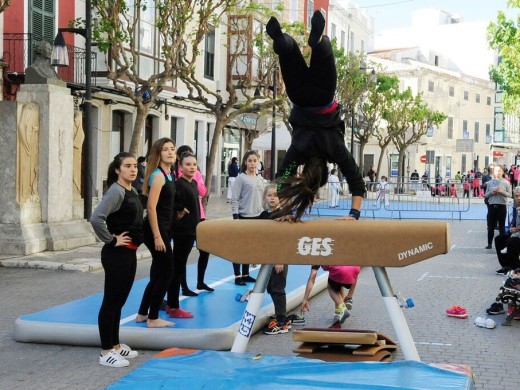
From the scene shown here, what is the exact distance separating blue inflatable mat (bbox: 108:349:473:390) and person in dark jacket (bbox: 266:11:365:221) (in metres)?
1.11

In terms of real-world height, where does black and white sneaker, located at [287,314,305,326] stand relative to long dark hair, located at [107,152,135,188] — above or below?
below

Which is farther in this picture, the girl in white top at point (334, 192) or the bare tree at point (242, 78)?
the girl in white top at point (334, 192)

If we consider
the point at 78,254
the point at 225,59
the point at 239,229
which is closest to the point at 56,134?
the point at 78,254

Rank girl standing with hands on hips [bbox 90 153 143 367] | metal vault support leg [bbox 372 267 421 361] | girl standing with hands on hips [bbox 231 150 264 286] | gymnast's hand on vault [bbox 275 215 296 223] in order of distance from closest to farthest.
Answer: metal vault support leg [bbox 372 267 421 361] < gymnast's hand on vault [bbox 275 215 296 223] < girl standing with hands on hips [bbox 90 153 143 367] < girl standing with hands on hips [bbox 231 150 264 286]

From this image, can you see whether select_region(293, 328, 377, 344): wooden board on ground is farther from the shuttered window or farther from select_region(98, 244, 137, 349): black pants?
the shuttered window

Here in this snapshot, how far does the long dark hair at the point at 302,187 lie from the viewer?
17.8 feet

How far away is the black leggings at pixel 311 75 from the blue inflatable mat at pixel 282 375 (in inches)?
75.5

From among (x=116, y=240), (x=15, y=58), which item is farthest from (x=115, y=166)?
(x=15, y=58)

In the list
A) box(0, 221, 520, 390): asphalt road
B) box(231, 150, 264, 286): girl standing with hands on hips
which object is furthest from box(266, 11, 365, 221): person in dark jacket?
box(231, 150, 264, 286): girl standing with hands on hips

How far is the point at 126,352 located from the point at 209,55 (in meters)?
26.0

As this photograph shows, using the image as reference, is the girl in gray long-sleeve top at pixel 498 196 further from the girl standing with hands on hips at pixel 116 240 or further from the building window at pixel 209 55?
the building window at pixel 209 55

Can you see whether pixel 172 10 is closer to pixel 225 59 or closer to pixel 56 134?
pixel 56 134

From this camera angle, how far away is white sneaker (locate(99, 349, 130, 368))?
6.52 metres

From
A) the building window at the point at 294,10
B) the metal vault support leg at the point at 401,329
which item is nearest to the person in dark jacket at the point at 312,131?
the metal vault support leg at the point at 401,329
